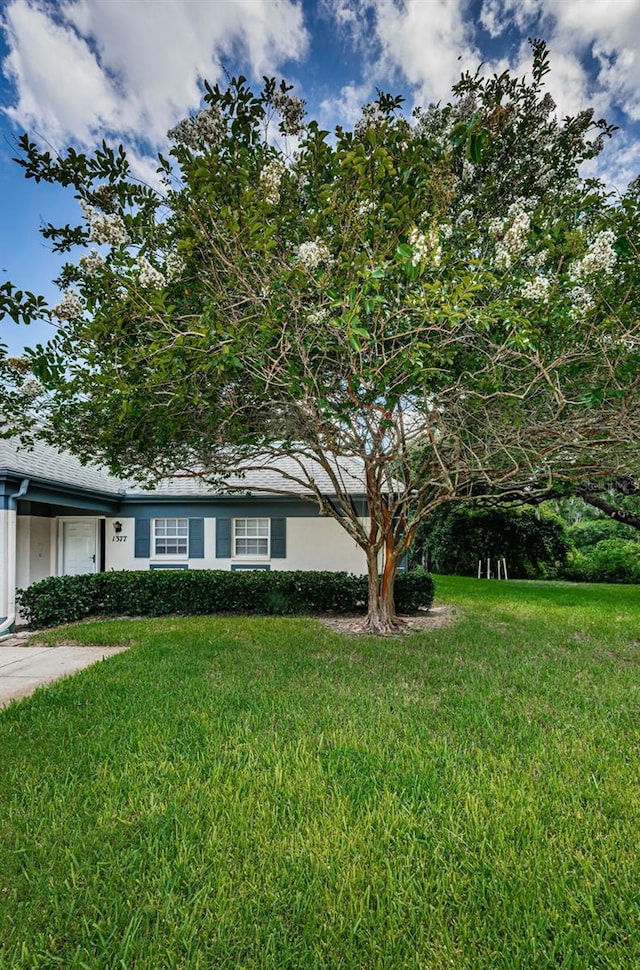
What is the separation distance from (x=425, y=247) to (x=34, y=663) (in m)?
6.69

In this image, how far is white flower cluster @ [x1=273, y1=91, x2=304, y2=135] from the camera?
14.4ft

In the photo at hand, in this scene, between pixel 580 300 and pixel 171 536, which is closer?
pixel 580 300

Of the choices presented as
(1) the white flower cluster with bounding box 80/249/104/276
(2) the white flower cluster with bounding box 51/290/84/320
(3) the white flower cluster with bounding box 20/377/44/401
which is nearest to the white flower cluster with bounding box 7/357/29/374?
(3) the white flower cluster with bounding box 20/377/44/401

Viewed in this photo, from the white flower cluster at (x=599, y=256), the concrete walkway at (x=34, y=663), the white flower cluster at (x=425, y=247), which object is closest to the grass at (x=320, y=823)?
the concrete walkway at (x=34, y=663)

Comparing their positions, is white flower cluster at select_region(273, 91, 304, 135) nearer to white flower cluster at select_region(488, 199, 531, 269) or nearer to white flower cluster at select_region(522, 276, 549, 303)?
white flower cluster at select_region(488, 199, 531, 269)

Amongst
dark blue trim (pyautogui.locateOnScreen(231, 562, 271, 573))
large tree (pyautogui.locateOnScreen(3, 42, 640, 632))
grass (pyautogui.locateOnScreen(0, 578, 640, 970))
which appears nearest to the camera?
grass (pyautogui.locateOnScreen(0, 578, 640, 970))

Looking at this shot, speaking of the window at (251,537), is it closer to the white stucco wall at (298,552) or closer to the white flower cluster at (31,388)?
the white stucco wall at (298,552)

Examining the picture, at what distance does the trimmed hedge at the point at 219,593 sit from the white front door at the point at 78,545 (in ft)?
10.0

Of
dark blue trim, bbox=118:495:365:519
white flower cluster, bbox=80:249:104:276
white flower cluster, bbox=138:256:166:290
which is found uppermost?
white flower cluster, bbox=80:249:104:276

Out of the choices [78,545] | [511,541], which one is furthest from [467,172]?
[511,541]

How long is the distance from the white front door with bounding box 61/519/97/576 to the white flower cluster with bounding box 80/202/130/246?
964cm

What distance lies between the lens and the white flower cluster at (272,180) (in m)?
3.81

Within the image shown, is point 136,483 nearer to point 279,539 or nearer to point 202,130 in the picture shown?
point 279,539

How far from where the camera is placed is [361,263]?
3422mm
